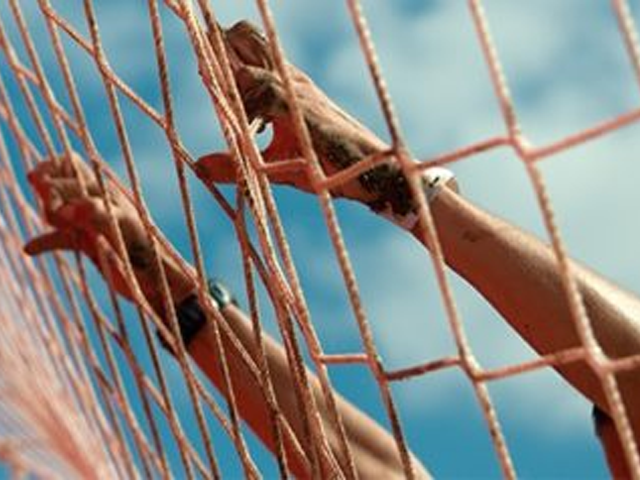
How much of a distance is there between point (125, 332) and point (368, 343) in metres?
0.87

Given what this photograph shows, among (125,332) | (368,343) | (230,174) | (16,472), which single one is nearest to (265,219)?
(230,174)

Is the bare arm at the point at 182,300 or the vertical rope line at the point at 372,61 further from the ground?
the bare arm at the point at 182,300

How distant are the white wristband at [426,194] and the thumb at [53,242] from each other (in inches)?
30.8

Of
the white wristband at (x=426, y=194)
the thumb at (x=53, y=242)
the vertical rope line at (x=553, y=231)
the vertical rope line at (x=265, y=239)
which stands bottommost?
the vertical rope line at (x=553, y=231)

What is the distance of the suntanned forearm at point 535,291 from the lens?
1.36 metres

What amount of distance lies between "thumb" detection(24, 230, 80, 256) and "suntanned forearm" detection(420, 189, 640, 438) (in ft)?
2.67

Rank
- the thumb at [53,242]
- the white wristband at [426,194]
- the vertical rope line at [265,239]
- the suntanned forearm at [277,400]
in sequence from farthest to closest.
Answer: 1. the thumb at [53,242]
2. the suntanned forearm at [277,400]
3. the white wristband at [426,194]
4. the vertical rope line at [265,239]

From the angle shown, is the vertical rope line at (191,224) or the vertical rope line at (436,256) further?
the vertical rope line at (191,224)

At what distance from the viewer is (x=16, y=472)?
227 cm

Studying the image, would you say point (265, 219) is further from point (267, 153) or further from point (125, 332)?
point (125, 332)

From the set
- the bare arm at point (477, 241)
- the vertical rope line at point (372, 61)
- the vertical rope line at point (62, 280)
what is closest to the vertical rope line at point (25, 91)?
the vertical rope line at point (62, 280)

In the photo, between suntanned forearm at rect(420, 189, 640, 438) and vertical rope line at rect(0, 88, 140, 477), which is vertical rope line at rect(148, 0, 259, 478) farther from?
vertical rope line at rect(0, 88, 140, 477)

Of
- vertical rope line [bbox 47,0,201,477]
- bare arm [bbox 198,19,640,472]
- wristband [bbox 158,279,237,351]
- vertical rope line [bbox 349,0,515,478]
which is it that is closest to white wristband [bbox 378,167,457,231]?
bare arm [bbox 198,19,640,472]

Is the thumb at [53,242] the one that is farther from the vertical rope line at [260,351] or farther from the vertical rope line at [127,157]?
the vertical rope line at [260,351]
